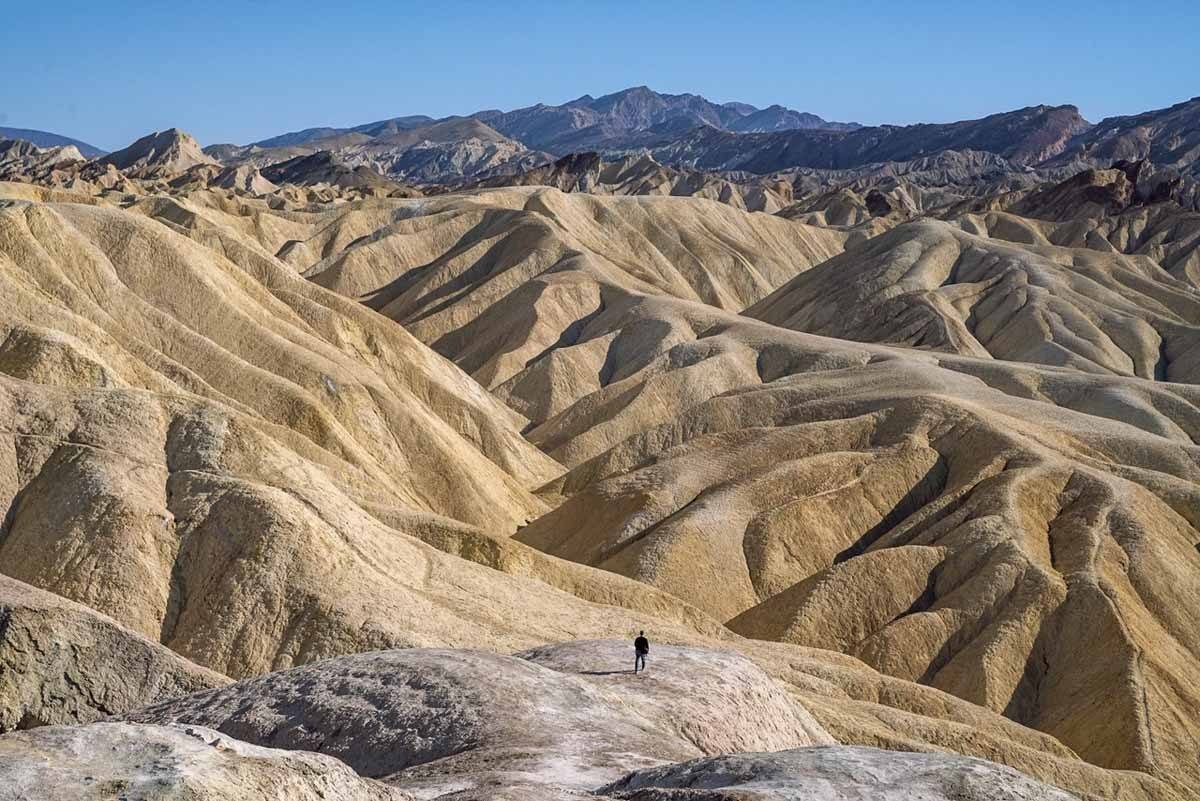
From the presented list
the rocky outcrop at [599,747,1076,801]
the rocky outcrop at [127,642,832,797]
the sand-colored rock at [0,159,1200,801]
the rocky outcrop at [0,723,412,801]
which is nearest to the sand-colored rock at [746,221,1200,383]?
the sand-colored rock at [0,159,1200,801]

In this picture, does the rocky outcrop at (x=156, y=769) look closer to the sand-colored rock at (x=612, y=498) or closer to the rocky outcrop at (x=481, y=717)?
the rocky outcrop at (x=481, y=717)

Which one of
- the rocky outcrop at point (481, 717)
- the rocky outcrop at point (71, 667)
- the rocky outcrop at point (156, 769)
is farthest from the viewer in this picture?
the rocky outcrop at point (71, 667)

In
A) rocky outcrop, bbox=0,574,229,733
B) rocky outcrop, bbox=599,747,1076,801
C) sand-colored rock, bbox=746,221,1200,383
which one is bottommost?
rocky outcrop, bbox=599,747,1076,801

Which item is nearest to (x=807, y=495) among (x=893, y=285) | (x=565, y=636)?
(x=565, y=636)

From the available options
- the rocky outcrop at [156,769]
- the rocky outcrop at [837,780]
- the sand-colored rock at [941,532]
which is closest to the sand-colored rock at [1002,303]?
the sand-colored rock at [941,532]

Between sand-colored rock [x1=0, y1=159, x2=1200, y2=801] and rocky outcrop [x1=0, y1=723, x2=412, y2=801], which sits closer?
rocky outcrop [x1=0, y1=723, x2=412, y2=801]

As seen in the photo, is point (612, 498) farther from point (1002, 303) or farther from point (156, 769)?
point (1002, 303)

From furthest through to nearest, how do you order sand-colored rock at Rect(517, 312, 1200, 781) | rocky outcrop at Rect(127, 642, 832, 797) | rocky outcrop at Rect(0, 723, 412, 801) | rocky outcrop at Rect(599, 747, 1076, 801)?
1. sand-colored rock at Rect(517, 312, 1200, 781)
2. rocky outcrop at Rect(127, 642, 832, 797)
3. rocky outcrop at Rect(599, 747, 1076, 801)
4. rocky outcrop at Rect(0, 723, 412, 801)

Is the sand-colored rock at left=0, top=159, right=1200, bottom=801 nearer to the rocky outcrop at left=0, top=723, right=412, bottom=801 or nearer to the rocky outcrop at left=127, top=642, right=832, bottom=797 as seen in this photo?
the rocky outcrop at left=127, top=642, right=832, bottom=797

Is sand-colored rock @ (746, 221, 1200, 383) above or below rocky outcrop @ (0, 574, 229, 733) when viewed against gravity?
above

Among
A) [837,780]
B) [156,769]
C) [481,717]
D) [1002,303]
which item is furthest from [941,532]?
[1002,303]

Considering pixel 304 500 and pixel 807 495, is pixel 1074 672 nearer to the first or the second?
pixel 807 495

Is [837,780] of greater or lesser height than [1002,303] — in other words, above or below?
below
